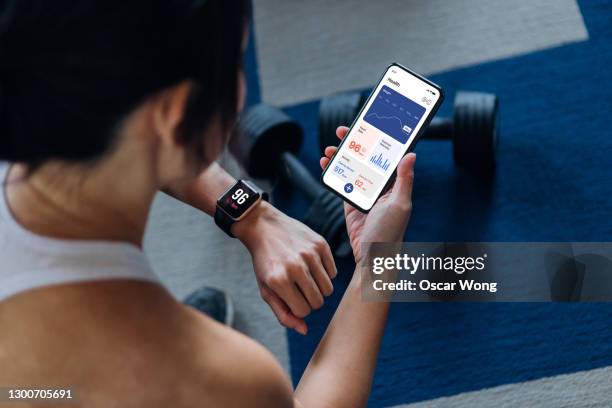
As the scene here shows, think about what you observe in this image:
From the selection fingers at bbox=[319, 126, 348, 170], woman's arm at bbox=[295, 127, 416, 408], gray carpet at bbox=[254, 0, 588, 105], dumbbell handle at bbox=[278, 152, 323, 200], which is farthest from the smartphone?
gray carpet at bbox=[254, 0, 588, 105]

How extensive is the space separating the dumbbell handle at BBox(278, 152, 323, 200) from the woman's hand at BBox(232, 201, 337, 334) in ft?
1.25

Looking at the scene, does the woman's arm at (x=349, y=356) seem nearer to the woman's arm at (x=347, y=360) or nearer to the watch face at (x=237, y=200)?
the woman's arm at (x=347, y=360)

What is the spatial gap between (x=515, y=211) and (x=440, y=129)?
24 cm

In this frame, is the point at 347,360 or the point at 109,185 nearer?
the point at 109,185

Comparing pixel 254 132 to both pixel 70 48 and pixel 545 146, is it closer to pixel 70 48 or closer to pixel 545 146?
pixel 545 146

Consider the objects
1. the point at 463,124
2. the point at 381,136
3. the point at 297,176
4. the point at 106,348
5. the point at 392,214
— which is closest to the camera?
the point at 106,348

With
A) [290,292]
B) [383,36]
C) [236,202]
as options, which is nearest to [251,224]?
[236,202]

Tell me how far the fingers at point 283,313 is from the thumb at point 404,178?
0.25 meters

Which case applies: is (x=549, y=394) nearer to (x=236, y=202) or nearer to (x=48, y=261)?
(x=236, y=202)

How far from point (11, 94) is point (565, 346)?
108cm

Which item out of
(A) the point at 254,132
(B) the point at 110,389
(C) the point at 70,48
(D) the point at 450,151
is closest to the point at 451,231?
(D) the point at 450,151

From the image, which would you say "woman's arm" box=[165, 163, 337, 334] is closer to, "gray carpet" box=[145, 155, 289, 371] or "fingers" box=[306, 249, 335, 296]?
"fingers" box=[306, 249, 335, 296]

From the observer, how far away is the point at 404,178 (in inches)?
39.0

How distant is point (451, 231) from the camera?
1.34 meters
